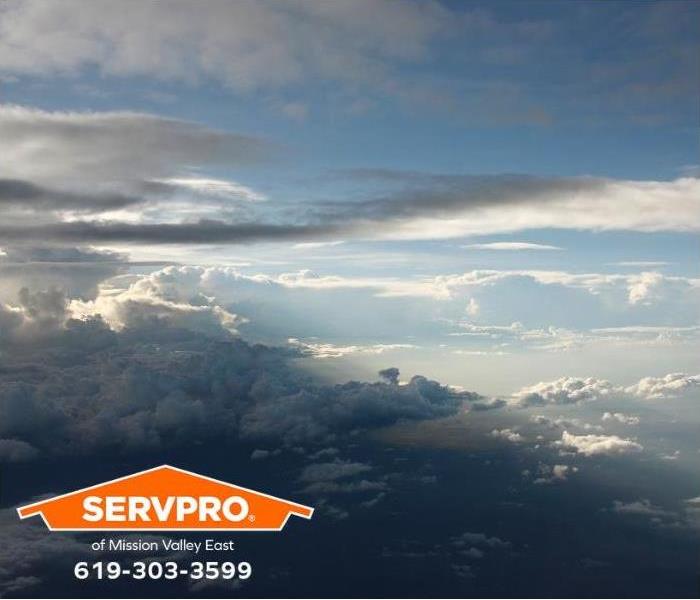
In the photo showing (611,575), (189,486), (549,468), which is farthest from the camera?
(549,468)

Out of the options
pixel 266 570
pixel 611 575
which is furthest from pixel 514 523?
pixel 266 570

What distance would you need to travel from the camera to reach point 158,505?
4066cm

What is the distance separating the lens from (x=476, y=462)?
581ft

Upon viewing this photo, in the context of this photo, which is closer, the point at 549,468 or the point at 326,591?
the point at 326,591

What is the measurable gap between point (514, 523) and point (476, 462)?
30.1 metres

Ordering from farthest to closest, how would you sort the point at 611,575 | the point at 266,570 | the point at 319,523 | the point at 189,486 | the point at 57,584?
the point at 319,523 → the point at 611,575 → the point at 266,570 → the point at 57,584 → the point at 189,486

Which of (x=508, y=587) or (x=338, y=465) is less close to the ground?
(x=338, y=465)

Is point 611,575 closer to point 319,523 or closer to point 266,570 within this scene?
point 319,523

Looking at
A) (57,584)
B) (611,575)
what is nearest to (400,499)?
(611,575)

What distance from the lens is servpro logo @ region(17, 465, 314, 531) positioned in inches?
1603

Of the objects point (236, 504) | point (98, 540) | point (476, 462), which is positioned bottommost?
point (476, 462)

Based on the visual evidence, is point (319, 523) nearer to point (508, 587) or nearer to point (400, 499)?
point (400, 499)

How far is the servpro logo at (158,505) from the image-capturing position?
134 ft

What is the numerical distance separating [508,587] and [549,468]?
229 feet
